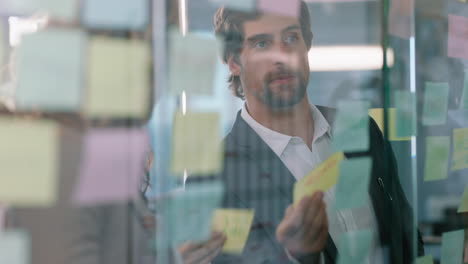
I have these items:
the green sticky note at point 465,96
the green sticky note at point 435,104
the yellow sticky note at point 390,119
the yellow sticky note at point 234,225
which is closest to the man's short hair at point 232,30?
the yellow sticky note at point 234,225

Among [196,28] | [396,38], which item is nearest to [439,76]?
[396,38]

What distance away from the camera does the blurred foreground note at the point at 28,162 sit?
1.45 m

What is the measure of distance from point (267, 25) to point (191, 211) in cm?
68

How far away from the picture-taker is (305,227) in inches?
81.0

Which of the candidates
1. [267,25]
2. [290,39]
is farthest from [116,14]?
[290,39]

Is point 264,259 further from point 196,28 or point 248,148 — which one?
point 196,28

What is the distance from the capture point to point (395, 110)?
2.37 meters

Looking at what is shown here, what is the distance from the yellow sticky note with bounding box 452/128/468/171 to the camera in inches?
104

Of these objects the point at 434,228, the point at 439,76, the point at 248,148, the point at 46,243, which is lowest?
the point at 434,228

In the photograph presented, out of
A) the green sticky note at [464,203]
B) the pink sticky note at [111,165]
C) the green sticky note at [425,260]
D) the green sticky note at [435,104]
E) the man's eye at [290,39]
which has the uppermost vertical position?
the man's eye at [290,39]

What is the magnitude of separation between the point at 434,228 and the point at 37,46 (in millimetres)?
1888

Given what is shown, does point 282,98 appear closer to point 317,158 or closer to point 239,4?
point 317,158

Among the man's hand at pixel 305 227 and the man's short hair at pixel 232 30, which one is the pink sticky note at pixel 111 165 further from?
the man's hand at pixel 305 227

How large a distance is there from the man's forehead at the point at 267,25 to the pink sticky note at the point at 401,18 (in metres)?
0.58
